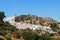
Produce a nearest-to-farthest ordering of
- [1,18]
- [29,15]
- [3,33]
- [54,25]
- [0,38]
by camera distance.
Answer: [0,38]
[3,33]
[1,18]
[54,25]
[29,15]

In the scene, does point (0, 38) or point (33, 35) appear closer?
point (0, 38)

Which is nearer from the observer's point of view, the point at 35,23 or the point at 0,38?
the point at 0,38

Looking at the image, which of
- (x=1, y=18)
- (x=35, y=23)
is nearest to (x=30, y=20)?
(x=35, y=23)

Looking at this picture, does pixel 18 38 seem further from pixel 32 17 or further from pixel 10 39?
pixel 32 17

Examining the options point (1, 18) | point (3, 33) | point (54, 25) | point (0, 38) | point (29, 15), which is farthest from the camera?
point (29, 15)

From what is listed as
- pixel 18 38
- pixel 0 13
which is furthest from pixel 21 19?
pixel 18 38

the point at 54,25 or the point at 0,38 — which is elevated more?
the point at 54,25

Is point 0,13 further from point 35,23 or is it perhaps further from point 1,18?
point 35,23

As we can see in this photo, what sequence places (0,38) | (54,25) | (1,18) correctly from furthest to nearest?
(54,25) < (1,18) < (0,38)

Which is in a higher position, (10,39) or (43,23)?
(43,23)
